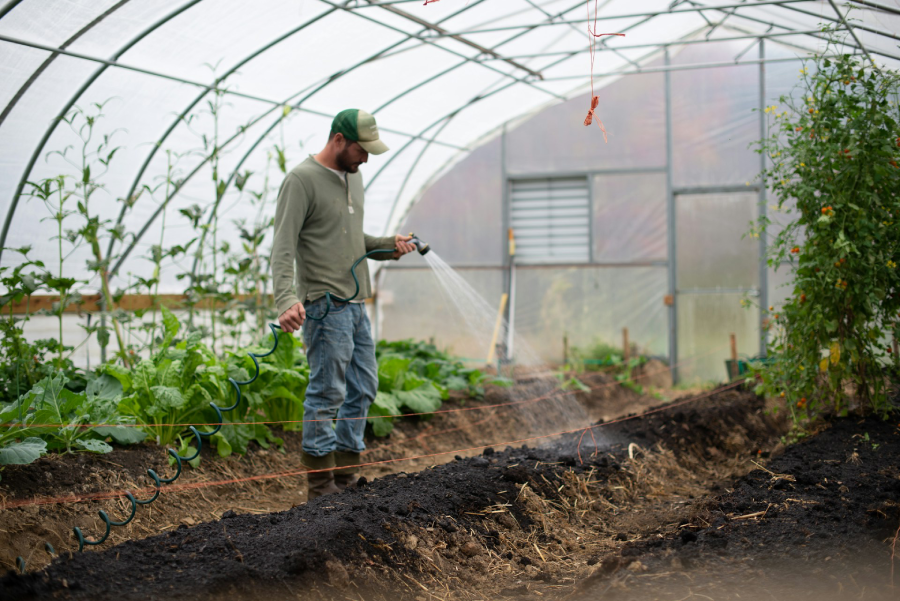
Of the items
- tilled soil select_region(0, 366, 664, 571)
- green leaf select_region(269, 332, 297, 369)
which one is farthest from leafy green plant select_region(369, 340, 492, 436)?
green leaf select_region(269, 332, 297, 369)

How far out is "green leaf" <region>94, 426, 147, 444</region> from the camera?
3074 mm

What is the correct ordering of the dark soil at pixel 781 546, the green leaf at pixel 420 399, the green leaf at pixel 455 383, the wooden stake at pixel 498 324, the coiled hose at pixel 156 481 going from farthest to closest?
the wooden stake at pixel 498 324 → the green leaf at pixel 455 383 → the green leaf at pixel 420 399 → the coiled hose at pixel 156 481 → the dark soil at pixel 781 546

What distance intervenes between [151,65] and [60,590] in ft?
11.7

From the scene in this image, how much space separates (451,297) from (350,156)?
5.59 m

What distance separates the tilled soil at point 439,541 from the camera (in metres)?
1.91

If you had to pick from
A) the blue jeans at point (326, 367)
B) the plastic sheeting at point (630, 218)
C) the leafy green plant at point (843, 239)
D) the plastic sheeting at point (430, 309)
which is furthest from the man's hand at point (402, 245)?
the plastic sheeting at point (630, 218)

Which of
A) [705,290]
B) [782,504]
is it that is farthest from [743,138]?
[782,504]

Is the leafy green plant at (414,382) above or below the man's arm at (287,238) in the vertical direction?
below

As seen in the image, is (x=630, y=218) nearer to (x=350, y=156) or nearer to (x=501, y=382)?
(x=501, y=382)

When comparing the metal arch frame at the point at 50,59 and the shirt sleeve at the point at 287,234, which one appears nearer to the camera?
the shirt sleeve at the point at 287,234

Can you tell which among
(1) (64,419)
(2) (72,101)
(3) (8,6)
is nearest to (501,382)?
(1) (64,419)

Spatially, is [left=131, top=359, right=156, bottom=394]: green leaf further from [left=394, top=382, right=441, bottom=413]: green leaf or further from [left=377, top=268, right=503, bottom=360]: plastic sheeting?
[left=377, top=268, right=503, bottom=360]: plastic sheeting

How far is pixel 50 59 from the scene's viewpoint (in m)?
3.87

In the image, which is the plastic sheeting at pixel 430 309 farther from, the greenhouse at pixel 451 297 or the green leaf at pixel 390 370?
the green leaf at pixel 390 370
